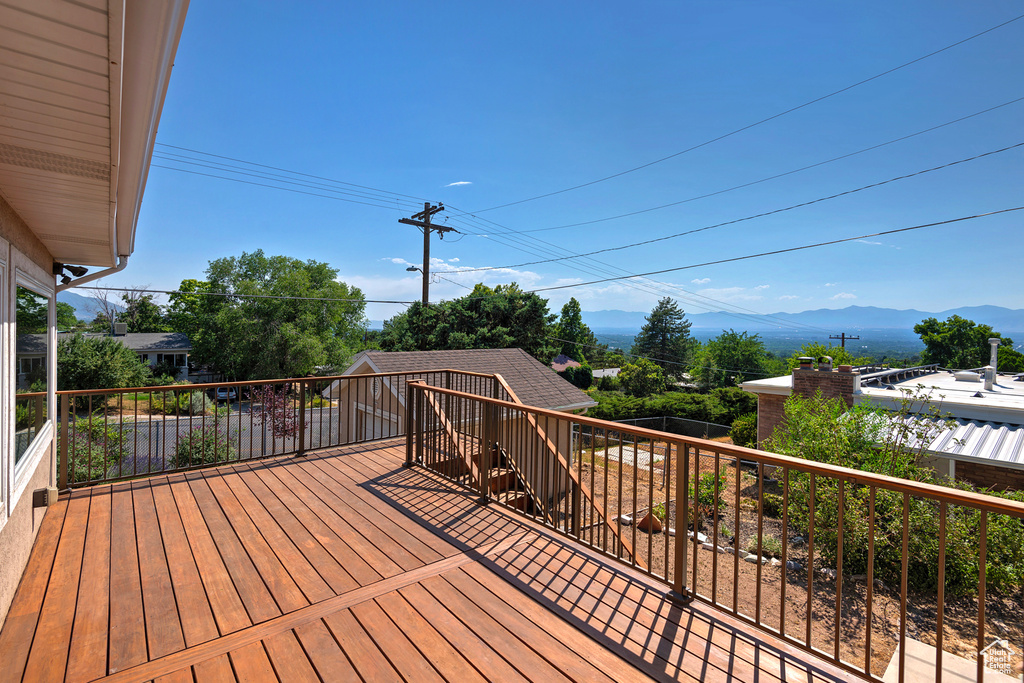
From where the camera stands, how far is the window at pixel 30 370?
110 inches

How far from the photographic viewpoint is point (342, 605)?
235 cm

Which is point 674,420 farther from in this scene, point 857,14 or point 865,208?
point 865,208

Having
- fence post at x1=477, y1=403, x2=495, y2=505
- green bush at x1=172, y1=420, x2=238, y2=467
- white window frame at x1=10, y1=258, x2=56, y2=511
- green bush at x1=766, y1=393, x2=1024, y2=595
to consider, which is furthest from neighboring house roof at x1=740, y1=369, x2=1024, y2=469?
white window frame at x1=10, y1=258, x2=56, y2=511

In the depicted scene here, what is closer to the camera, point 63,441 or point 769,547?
point 63,441

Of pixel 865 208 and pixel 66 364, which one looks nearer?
pixel 66 364

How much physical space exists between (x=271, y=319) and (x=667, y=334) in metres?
37.0

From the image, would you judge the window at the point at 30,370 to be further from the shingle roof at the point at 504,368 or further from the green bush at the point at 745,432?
the green bush at the point at 745,432

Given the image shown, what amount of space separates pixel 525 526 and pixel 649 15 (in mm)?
17295

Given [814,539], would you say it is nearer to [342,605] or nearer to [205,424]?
[342,605]

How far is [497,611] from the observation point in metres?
2.32

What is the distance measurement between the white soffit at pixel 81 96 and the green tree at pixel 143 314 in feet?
154

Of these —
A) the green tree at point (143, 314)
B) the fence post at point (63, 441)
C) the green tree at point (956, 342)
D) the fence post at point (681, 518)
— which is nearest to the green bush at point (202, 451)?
the fence post at point (63, 441)

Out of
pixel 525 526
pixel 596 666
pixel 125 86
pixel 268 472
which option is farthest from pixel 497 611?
pixel 268 472

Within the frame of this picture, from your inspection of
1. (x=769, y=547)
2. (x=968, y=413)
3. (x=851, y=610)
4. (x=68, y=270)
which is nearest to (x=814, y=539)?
(x=851, y=610)
